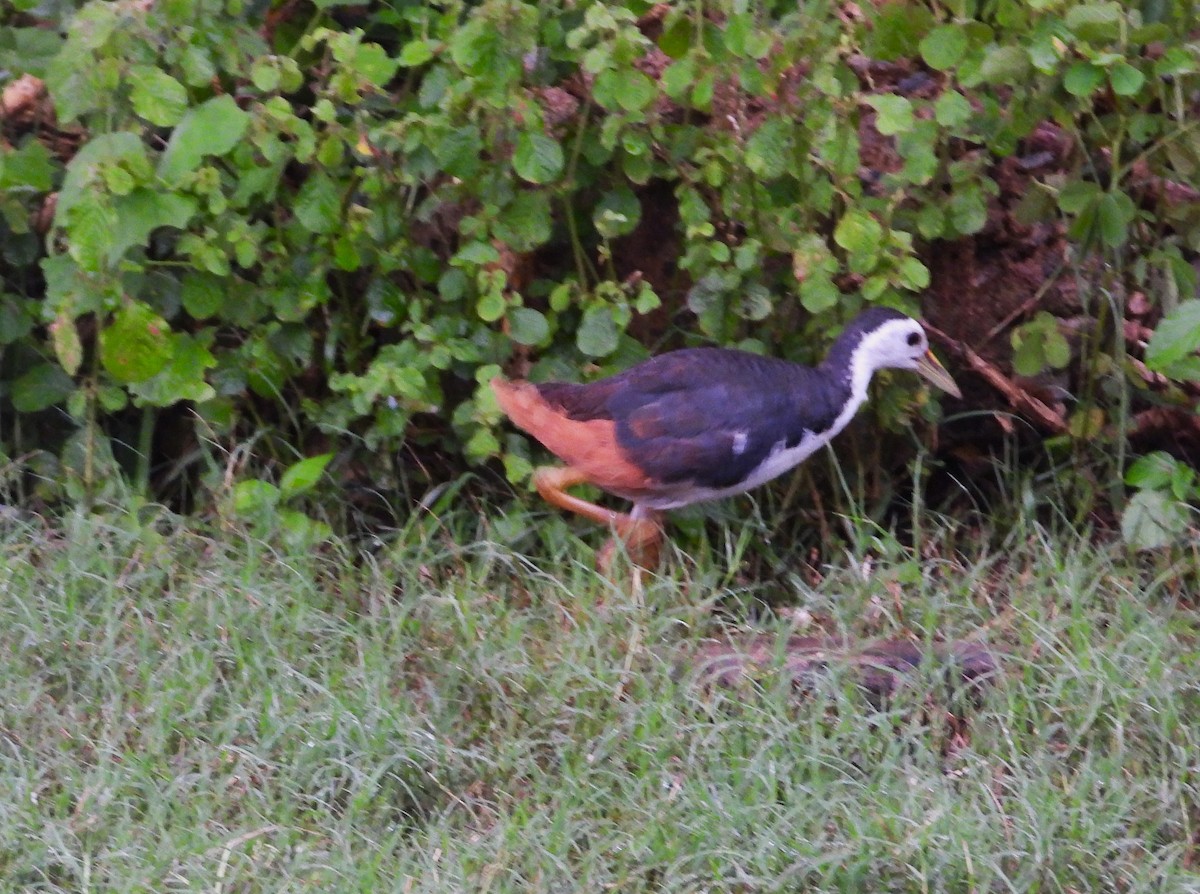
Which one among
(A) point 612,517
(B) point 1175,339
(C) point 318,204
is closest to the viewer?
Answer: (B) point 1175,339

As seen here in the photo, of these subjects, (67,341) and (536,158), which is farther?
(67,341)

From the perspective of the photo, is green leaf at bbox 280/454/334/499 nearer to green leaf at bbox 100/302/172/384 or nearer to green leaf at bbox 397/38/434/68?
green leaf at bbox 100/302/172/384

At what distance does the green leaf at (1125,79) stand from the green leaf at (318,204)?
6.73ft

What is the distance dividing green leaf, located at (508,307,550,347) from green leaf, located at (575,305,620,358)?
0.11 metres

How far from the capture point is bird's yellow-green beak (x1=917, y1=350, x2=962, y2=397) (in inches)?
185

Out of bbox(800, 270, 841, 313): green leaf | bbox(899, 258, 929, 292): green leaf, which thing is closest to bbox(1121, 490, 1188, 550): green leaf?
bbox(899, 258, 929, 292): green leaf

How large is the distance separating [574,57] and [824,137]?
69 cm

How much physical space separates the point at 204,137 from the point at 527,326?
1.02 meters

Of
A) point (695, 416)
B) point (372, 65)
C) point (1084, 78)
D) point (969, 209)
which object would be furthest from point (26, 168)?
point (1084, 78)

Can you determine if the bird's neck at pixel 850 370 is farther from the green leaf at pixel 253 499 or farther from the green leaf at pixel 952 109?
the green leaf at pixel 253 499

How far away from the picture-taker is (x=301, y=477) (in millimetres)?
4707

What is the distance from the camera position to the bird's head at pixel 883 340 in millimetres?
4527

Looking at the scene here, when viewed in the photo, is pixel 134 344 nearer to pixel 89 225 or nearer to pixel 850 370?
pixel 89 225

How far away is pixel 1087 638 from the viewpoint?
3959mm
